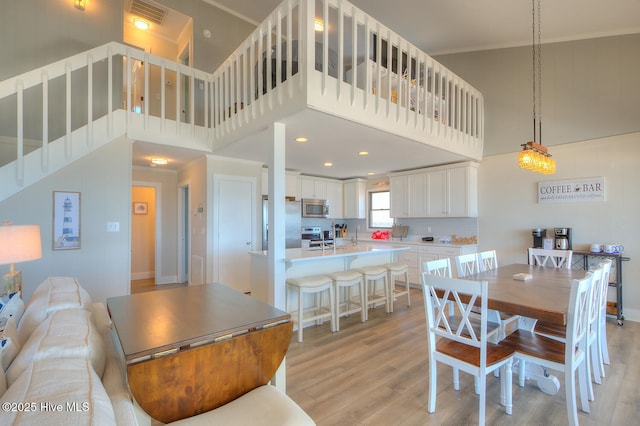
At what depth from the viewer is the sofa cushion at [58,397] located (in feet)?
2.26

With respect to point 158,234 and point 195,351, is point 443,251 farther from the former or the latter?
point 158,234

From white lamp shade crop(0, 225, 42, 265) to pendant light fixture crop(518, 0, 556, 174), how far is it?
422 centimetres

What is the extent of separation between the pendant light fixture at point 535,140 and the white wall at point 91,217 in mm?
4708

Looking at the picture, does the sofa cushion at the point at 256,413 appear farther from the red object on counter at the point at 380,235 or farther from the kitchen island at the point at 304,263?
the red object on counter at the point at 380,235

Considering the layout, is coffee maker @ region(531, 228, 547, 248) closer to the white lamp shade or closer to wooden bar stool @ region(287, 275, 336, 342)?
wooden bar stool @ region(287, 275, 336, 342)

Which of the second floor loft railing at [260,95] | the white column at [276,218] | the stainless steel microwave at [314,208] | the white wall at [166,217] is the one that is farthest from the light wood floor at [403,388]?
the white wall at [166,217]

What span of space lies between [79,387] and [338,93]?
2906 mm

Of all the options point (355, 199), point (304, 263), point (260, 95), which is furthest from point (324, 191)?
point (260, 95)

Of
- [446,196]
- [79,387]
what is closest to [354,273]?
[446,196]

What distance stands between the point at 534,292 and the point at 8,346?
10.3ft

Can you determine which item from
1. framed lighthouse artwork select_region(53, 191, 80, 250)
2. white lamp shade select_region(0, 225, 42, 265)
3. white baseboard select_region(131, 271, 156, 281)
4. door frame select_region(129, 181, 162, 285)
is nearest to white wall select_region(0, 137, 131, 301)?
framed lighthouse artwork select_region(53, 191, 80, 250)

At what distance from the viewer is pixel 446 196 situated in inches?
220

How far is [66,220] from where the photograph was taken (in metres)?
3.51

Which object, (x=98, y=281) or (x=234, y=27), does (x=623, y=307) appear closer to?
(x=98, y=281)
